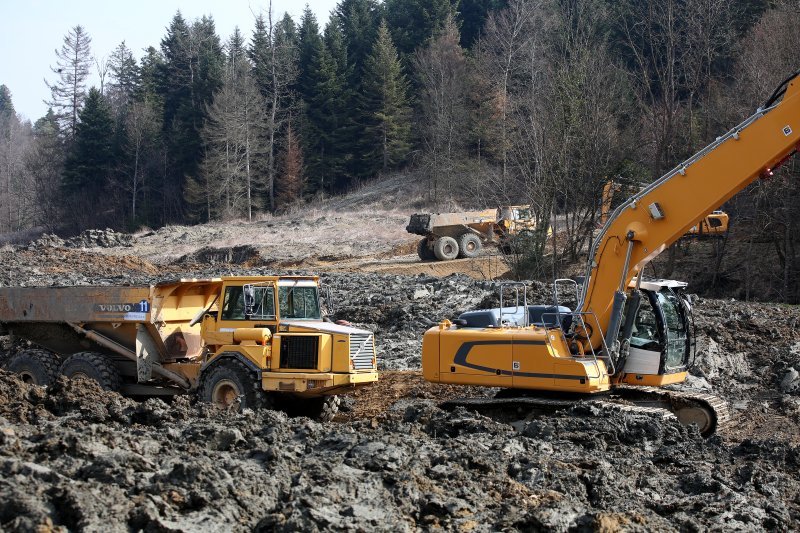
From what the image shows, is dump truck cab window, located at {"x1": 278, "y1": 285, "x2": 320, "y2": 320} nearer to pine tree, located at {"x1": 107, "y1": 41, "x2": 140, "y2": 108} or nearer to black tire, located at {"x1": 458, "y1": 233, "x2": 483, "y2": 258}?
black tire, located at {"x1": 458, "y1": 233, "x2": 483, "y2": 258}

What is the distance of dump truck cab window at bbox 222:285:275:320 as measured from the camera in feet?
41.1

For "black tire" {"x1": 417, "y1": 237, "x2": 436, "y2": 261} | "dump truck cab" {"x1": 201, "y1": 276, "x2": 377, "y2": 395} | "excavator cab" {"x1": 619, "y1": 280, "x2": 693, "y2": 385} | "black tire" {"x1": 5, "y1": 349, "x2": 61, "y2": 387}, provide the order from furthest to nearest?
"black tire" {"x1": 417, "y1": 237, "x2": 436, "y2": 261}
"black tire" {"x1": 5, "y1": 349, "x2": 61, "y2": 387}
"dump truck cab" {"x1": 201, "y1": 276, "x2": 377, "y2": 395}
"excavator cab" {"x1": 619, "y1": 280, "x2": 693, "y2": 385}

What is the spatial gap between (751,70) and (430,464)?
2577 cm

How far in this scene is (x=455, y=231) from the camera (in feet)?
116

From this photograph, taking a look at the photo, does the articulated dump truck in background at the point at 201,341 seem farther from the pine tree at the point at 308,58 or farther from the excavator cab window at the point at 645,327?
the pine tree at the point at 308,58

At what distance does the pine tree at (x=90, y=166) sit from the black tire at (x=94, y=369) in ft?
187

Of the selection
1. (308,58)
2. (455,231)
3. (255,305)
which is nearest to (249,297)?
(255,305)

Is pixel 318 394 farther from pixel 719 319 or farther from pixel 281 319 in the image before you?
pixel 719 319

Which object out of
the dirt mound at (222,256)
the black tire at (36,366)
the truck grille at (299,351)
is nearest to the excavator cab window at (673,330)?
the truck grille at (299,351)

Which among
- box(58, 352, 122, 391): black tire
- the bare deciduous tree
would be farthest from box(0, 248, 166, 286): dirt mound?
the bare deciduous tree

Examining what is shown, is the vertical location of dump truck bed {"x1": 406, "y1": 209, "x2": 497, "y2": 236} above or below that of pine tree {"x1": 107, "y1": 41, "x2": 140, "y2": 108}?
below

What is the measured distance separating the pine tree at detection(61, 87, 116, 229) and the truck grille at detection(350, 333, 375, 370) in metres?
59.8

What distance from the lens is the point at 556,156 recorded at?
1030 inches

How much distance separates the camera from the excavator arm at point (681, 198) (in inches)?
404
